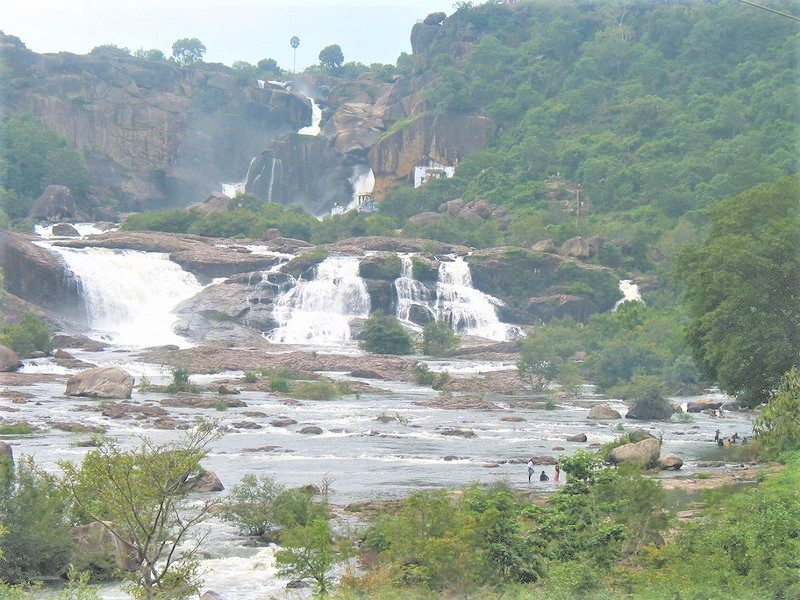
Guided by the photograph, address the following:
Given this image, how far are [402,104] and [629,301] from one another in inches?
1952

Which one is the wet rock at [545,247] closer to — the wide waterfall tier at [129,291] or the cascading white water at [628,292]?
the cascading white water at [628,292]

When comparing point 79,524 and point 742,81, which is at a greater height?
point 742,81

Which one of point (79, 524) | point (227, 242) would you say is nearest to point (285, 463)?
point (79, 524)

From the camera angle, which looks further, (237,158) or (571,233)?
(237,158)

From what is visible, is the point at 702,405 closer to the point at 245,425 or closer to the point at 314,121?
the point at 245,425

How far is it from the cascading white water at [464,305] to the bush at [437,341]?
6.54 meters

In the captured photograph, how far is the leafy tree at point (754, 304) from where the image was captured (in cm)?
3175

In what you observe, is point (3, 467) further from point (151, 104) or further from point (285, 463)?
point (151, 104)

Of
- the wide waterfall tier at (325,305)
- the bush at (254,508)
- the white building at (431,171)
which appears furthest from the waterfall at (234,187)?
the bush at (254,508)

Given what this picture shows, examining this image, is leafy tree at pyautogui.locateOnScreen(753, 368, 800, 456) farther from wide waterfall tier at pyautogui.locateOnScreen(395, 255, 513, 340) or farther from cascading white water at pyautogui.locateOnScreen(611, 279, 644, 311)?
cascading white water at pyautogui.locateOnScreen(611, 279, 644, 311)

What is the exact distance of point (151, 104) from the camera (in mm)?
110625

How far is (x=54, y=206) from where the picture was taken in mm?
84188

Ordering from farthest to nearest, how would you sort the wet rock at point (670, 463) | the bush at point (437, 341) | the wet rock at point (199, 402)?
the bush at point (437, 341) < the wet rock at point (199, 402) < the wet rock at point (670, 463)

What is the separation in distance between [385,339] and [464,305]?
32.1ft
